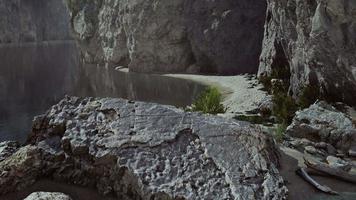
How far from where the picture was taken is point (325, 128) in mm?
12539

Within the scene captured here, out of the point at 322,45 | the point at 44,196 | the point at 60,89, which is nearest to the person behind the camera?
the point at 44,196

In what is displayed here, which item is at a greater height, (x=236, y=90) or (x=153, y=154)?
(x=153, y=154)

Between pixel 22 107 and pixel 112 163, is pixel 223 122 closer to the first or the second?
pixel 112 163

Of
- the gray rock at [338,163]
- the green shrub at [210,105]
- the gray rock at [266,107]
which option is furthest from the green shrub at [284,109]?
the gray rock at [338,163]

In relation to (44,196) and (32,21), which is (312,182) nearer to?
(44,196)

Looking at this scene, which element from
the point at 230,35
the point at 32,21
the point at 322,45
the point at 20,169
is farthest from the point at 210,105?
the point at 32,21

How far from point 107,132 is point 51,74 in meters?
35.6

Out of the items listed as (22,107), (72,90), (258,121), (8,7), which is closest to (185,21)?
(72,90)

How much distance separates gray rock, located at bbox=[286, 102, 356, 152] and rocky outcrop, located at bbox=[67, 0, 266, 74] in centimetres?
2215

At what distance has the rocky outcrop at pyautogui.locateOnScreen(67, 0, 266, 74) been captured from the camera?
36.4m

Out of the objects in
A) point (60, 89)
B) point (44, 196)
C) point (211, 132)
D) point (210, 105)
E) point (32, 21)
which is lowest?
point (60, 89)

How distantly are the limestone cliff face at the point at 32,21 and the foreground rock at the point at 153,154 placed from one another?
92.6 m

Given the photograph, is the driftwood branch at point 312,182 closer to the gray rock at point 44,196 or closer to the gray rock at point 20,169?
the gray rock at point 44,196

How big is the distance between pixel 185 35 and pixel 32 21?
72.5 m
